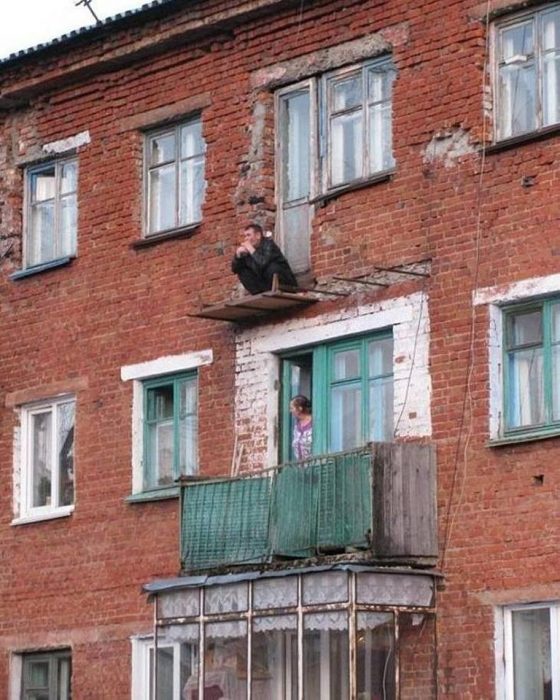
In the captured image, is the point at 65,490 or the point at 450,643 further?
the point at 65,490

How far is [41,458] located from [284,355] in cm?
424

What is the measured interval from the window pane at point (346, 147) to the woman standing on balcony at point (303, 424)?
2.24 meters

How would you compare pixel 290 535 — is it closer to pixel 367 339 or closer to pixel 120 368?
pixel 367 339

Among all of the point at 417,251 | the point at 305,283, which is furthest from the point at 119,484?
the point at 417,251

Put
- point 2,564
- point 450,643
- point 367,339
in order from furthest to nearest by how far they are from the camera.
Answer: point 2,564 → point 367,339 → point 450,643

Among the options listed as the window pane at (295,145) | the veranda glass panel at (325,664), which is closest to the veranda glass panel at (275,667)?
the veranda glass panel at (325,664)

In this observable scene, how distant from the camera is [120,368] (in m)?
24.8

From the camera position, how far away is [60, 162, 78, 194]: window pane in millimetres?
25984

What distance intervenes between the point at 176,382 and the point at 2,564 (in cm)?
339

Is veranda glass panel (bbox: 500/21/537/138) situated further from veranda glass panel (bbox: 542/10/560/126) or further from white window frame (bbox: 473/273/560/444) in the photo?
white window frame (bbox: 473/273/560/444)

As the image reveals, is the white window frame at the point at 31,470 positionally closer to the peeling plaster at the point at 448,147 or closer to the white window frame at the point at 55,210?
the white window frame at the point at 55,210

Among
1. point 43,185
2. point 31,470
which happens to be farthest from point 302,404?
point 43,185

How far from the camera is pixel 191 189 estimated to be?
24.5m

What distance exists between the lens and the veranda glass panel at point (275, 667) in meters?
22.0
